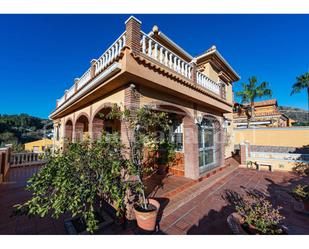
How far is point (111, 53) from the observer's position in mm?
5113

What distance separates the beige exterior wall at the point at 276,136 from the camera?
15445mm

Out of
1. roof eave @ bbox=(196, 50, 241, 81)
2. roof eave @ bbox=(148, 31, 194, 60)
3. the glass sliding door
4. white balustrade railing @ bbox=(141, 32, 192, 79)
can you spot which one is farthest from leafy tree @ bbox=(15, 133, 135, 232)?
roof eave @ bbox=(196, 50, 241, 81)

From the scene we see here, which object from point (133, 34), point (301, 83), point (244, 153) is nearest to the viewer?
point (133, 34)

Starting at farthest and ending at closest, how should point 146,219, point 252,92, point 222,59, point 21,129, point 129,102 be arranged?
point 21,129
point 252,92
point 222,59
point 129,102
point 146,219

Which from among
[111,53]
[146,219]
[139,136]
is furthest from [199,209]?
[111,53]

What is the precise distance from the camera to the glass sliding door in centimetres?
823

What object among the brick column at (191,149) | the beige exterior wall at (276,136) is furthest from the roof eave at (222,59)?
the beige exterior wall at (276,136)

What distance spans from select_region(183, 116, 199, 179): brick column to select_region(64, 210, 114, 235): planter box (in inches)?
171

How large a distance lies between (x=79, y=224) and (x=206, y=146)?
723cm

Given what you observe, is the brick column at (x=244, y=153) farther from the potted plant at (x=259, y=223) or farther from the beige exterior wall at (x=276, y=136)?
the potted plant at (x=259, y=223)

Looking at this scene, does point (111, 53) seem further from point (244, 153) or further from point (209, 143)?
point (244, 153)

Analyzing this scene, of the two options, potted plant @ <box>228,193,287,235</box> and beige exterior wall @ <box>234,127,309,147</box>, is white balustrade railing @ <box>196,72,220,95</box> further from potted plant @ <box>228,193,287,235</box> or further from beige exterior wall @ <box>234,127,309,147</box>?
beige exterior wall @ <box>234,127,309,147</box>
